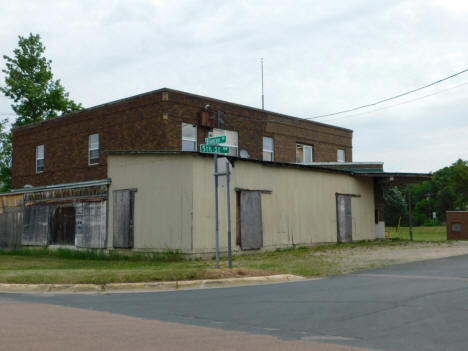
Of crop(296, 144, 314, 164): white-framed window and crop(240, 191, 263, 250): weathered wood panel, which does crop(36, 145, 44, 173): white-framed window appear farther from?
crop(240, 191, 263, 250): weathered wood panel

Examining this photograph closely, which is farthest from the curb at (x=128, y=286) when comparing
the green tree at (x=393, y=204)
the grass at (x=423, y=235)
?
the green tree at (x=393, y=204)

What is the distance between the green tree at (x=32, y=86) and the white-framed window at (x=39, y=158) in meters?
9.58

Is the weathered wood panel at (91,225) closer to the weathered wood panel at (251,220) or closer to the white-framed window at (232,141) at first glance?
the weathered wood panel at (251,220)

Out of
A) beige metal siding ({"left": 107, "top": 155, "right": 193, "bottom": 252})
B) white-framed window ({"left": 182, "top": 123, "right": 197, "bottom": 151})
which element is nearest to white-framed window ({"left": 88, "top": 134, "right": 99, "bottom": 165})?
white-framed window ({"left": 182, "top": 123, "right": 197, "bottom": 151})

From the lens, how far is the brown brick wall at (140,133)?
26.5 metres

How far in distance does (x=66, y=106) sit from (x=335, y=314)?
39.0m

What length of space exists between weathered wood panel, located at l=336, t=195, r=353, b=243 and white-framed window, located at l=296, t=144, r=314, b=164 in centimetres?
792

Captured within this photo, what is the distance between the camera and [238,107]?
98.4 ft

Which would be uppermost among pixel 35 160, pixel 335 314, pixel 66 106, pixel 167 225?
pixel 66 106

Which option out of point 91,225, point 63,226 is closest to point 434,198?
point 63,226

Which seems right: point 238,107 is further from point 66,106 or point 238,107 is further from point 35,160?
point 66,106

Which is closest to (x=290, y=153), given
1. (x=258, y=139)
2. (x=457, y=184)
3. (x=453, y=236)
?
(x=258, y=139)

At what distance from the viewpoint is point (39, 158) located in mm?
33031

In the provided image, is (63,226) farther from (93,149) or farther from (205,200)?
(205,200)
